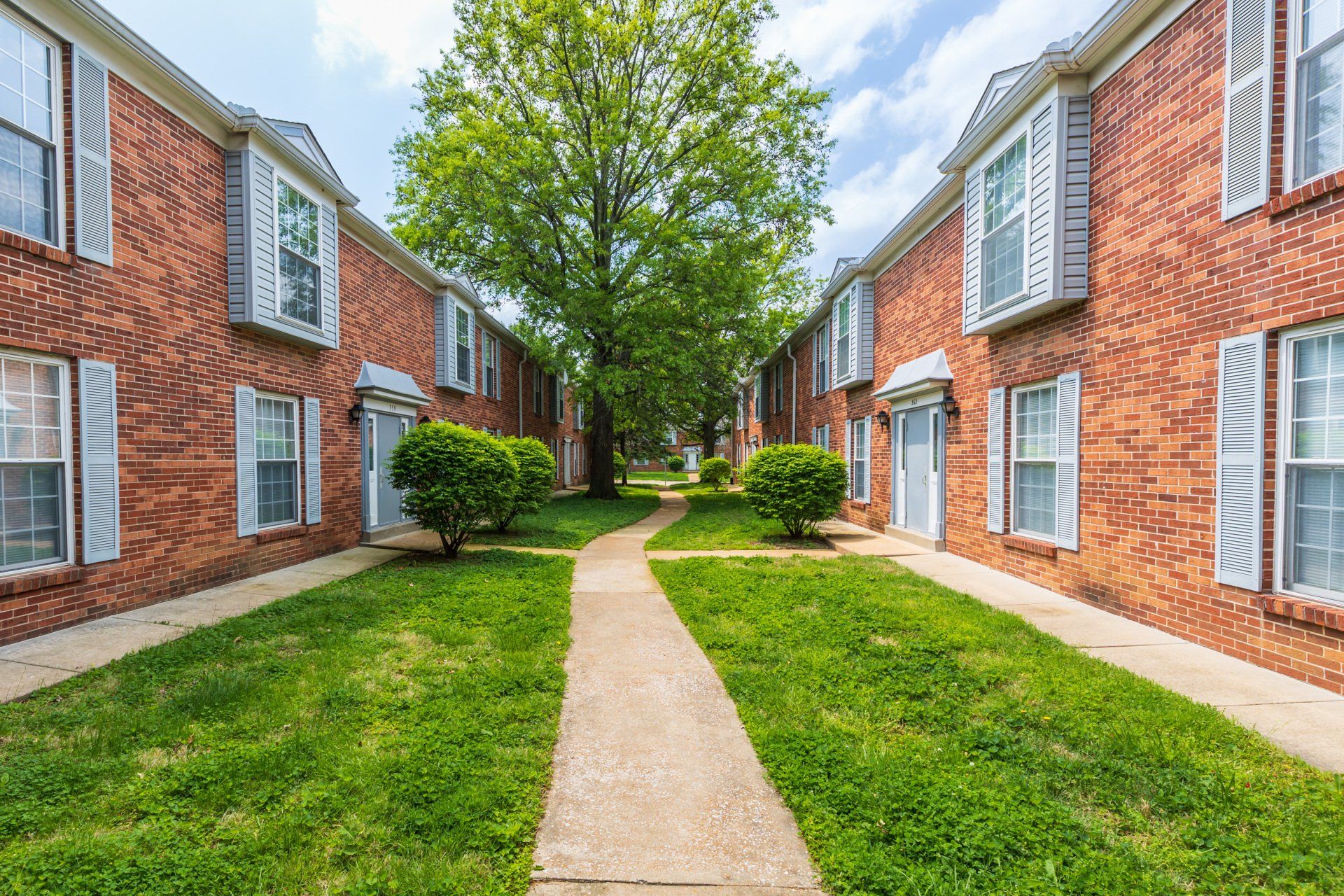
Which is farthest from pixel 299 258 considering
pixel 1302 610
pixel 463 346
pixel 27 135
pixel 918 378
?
pixel 1302 610

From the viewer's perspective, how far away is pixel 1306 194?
379 centimetres

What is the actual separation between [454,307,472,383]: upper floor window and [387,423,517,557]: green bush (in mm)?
5891

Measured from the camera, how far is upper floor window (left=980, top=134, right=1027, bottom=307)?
6.61 metres

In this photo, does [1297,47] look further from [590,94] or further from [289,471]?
[590,94]

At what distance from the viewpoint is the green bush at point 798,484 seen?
981cm

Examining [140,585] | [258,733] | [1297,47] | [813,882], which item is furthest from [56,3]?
[1297,47]

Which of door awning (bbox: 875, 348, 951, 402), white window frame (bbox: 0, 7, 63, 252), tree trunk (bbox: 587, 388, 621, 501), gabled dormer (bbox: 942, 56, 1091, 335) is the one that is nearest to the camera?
white window frame (bbox: 0, 7, 63, 252)

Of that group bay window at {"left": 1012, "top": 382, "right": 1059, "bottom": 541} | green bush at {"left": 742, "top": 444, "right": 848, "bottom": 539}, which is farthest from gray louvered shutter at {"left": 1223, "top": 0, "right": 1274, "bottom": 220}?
green bush at {"left": 742, "top": 444, "right": 848, "bottom": 539}

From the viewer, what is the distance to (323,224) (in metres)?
8.43

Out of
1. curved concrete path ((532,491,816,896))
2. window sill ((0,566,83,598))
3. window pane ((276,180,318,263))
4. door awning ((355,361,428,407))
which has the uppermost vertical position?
window pane ((276,180,318,263))

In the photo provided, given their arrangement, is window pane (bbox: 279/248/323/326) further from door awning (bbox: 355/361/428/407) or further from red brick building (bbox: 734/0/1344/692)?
red brick building (bbox: 734/0/1344/692)

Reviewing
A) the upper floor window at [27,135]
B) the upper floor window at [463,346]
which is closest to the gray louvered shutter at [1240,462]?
the upper floor window at [27,135]

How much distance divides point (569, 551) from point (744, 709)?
6136mm

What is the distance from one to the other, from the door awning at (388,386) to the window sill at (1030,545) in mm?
9524
